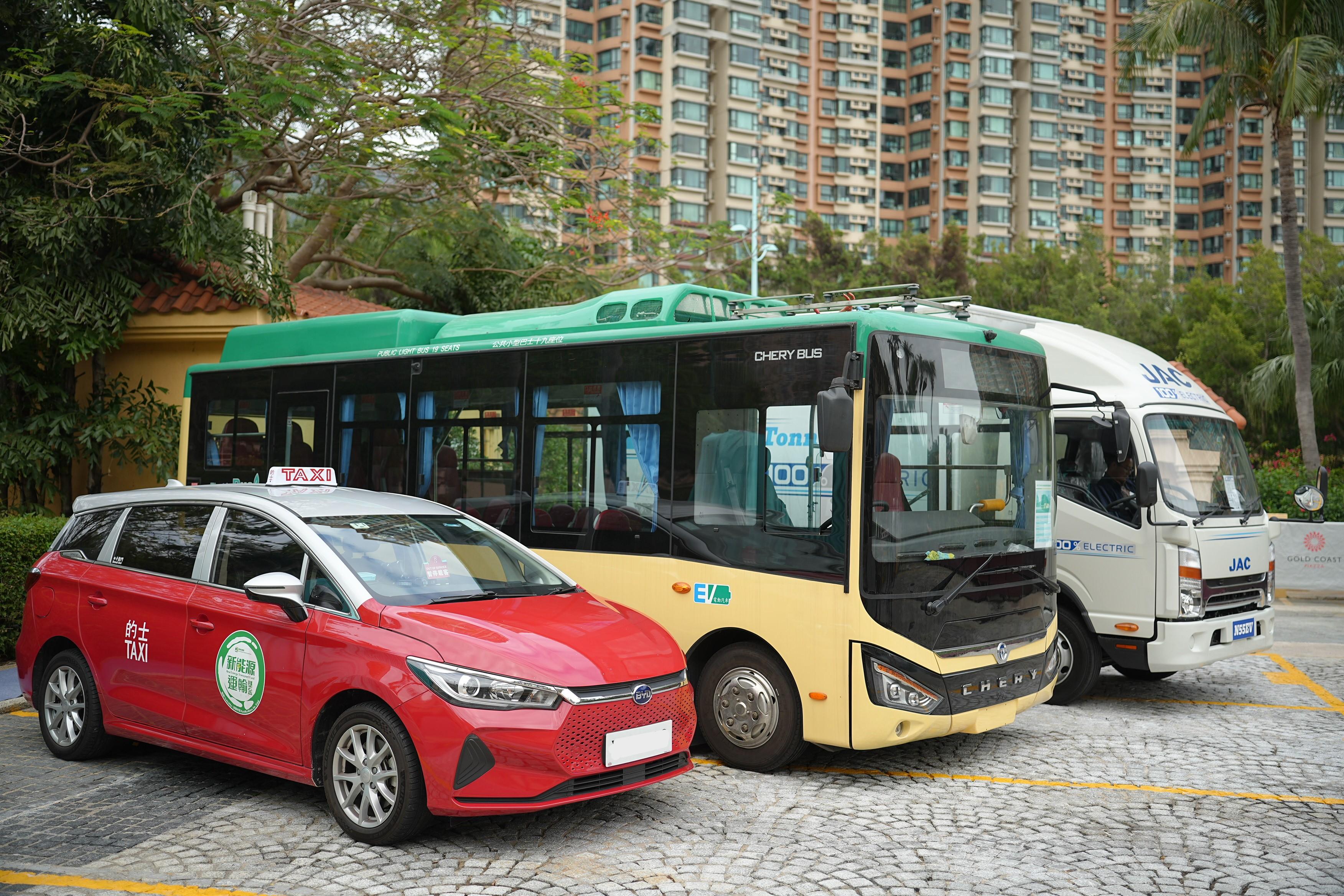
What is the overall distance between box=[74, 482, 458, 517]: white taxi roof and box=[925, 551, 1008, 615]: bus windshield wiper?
284cm

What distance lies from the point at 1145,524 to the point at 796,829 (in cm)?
449

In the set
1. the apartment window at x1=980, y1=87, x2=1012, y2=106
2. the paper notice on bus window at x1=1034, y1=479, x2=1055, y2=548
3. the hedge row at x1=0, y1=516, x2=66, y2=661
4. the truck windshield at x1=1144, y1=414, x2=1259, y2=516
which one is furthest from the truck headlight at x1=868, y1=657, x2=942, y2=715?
the apartment window at x1=980, y1=87, x2=1012, y2=106

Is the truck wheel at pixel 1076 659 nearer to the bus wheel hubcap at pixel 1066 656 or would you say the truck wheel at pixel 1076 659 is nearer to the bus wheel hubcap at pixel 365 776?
the bus wheel hubcap at pixel 1066 656

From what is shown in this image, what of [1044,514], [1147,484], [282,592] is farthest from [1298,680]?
[282,592]

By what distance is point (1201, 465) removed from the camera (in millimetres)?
9281

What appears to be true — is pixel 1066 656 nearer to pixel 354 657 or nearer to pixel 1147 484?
pixel 1147 484

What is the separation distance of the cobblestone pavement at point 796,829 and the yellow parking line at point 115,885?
0.12ft

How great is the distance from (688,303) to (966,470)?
7.62 ft

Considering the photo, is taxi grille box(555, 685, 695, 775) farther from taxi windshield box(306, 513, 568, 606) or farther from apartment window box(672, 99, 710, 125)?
apartment window box(672, 99, 710, 125)

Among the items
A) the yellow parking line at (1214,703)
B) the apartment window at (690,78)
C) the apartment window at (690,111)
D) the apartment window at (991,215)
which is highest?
the apartment window at (690,78)

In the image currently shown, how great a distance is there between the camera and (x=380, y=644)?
538 centimetres

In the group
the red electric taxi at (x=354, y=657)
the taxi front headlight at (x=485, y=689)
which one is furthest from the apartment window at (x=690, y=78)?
the taxi front headlight at (x=485, y=689)

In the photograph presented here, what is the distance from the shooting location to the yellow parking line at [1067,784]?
6605 millimetres

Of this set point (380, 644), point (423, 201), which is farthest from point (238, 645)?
point (423, 201)
